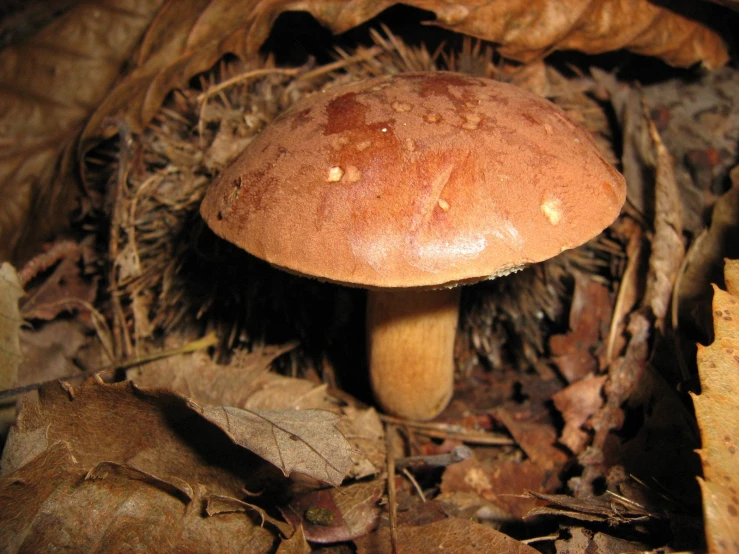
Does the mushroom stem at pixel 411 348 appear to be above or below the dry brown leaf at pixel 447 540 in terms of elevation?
above

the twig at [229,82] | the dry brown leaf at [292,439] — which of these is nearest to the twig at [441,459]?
the dry brown leaf at [292,439]

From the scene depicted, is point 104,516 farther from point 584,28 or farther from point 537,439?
point 584,28

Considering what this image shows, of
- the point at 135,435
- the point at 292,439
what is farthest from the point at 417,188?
the point at 135,435

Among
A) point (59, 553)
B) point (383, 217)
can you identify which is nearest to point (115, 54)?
point (383, 217)

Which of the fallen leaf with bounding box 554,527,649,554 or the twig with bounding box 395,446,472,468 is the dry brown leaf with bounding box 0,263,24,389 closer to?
the twig with bounding box 395,446,472,468

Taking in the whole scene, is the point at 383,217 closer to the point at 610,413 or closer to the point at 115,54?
the point at 610,413

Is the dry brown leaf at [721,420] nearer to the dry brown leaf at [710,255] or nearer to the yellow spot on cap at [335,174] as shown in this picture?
the dry brown leaf at [710,255]

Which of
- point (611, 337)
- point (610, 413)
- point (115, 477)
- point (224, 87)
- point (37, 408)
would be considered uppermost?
point (224, 87)
